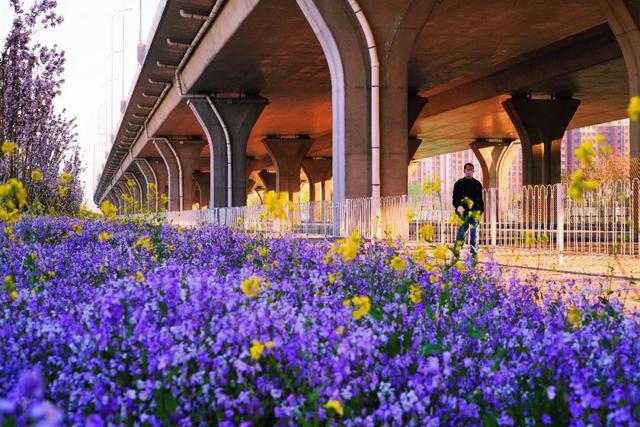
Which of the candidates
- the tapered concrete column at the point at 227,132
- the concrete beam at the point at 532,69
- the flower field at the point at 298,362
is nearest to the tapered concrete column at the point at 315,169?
the concrete beam at the point at 532,69

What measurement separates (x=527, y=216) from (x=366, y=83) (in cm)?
725

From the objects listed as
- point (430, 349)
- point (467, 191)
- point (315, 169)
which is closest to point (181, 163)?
point (315, 169)

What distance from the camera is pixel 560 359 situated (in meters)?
3.83

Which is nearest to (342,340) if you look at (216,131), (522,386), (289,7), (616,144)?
(522,386)

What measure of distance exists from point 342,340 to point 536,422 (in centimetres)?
90

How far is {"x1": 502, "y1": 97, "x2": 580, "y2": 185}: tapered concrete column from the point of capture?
41750 millimetres

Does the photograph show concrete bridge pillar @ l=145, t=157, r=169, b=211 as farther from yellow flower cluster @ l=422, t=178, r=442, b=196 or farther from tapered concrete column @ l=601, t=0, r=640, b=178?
yellow flower cluster @ l=422, t=178, r=442, b=196

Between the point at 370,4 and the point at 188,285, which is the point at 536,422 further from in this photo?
the point at 370,4

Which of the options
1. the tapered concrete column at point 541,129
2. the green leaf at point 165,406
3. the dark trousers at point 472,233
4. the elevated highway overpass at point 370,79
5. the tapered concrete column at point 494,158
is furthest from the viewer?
the tapered concrete column at point 494,158

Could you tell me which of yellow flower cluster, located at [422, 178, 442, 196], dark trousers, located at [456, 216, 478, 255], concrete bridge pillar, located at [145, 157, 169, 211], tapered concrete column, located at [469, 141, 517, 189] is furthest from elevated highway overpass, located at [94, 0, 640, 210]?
concrete bridge pillar, located at [145, 157, 169, 211]

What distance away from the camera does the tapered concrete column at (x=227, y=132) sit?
133ft

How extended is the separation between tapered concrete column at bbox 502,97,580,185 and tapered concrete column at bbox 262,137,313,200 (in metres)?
19.6

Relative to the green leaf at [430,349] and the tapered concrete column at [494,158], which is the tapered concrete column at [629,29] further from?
the tapered concrete column at [494,158]

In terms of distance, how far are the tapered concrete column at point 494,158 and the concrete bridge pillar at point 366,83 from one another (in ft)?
133
